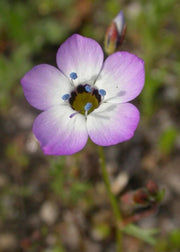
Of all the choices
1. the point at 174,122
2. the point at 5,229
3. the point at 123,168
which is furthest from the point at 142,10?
the point at 5,229

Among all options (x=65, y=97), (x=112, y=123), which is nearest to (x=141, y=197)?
(x=112, y=123)

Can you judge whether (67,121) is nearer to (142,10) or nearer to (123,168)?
(123,168)

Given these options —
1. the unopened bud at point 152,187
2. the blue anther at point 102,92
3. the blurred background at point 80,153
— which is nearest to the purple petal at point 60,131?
the blue anther at point 102,92

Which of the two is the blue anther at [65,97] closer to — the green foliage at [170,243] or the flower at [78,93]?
the flower at [78,93]

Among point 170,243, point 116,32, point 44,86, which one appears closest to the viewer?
point 44,86

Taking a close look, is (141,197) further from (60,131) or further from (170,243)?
(170,243)
